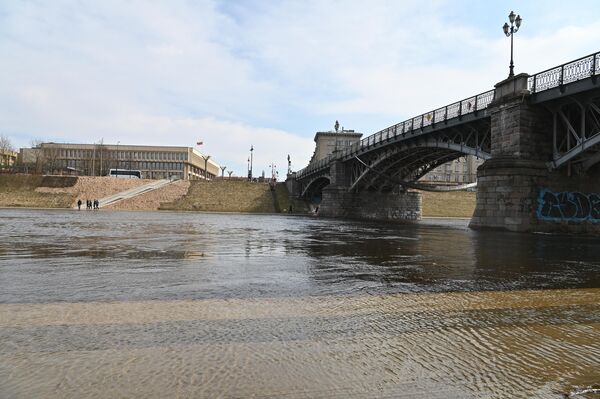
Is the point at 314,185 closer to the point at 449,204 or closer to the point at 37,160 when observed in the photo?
the point at 449,204

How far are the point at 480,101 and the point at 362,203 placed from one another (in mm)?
30667

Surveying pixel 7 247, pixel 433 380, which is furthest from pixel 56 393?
pixel 7 247

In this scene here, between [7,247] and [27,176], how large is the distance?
89.0 meters

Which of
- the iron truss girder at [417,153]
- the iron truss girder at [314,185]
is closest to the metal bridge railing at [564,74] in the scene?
the iron truss girder at [417,153]

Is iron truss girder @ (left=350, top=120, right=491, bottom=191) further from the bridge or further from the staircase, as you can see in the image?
the staircase

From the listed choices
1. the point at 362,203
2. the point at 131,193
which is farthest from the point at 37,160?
the point at 362,203

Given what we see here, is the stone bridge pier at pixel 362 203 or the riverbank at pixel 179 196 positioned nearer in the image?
the stone bridge pier at pixel 362 203

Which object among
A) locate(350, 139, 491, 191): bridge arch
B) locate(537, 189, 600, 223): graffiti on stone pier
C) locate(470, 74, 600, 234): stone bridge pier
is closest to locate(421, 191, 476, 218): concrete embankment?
locate(350, 139, 491, 191): bridge arch

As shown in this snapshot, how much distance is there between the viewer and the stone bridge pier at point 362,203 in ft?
192

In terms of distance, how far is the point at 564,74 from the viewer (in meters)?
23.1

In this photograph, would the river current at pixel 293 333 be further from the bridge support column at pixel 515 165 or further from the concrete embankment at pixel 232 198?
the concrete embankment at pixel 232 198

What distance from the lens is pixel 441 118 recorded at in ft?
114

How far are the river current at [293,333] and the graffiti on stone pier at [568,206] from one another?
18.7 metres

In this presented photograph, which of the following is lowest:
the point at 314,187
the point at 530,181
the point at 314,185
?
the point at 530,181
